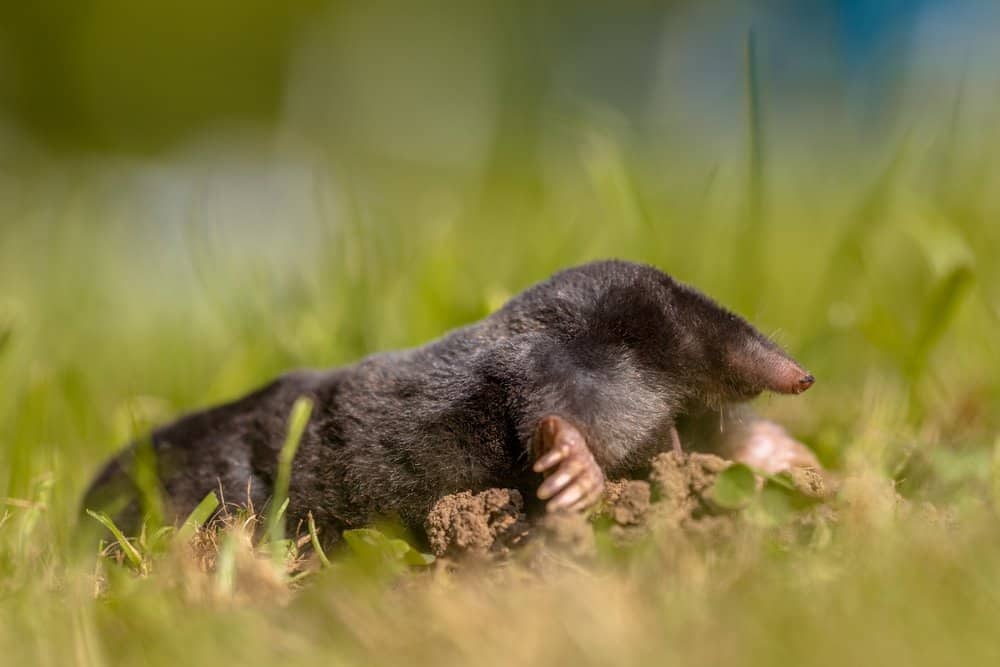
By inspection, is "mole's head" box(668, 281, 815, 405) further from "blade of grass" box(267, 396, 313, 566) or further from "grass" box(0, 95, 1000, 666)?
"blade of grass" box(267, 396, 313, 566)

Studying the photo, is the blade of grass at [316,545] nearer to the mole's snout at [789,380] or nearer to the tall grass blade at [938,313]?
the mole's snout at [789,380]

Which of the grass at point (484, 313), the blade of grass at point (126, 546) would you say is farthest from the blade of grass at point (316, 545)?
the blade of grass at point (126, 546)

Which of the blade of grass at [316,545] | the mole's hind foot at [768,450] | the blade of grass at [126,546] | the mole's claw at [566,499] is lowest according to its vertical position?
the blade of grass at [126,546]

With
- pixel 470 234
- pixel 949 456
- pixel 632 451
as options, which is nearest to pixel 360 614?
pixel 632 451

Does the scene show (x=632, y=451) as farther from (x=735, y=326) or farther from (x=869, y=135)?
(x=869, y=135)

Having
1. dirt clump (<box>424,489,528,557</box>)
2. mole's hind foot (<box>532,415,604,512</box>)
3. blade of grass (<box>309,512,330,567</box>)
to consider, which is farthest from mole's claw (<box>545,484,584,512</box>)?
blade of grass (<box>309,512,330,567</box>)

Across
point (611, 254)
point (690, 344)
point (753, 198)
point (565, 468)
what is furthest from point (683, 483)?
point (611, 254)
